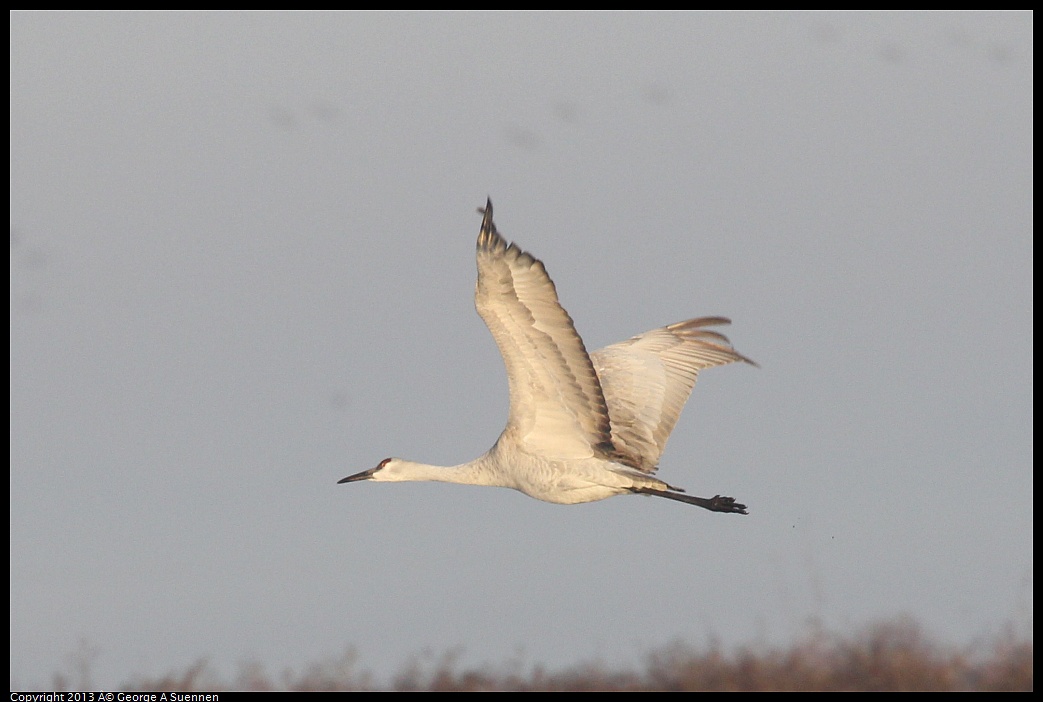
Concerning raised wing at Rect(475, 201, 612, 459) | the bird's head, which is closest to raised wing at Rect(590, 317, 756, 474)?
raised wing at Rect(475, 201, 612, 459)

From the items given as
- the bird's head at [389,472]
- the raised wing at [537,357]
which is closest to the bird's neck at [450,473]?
the bird's head at [389,472]

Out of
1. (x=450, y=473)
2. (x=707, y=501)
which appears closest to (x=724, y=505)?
(x=707, y=501)

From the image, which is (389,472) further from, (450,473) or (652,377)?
(652,377)

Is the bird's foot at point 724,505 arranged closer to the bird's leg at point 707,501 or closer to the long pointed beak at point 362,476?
the bird's leg at point 707,501

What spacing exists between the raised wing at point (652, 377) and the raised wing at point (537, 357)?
79 cm

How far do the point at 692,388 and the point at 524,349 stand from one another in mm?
3259

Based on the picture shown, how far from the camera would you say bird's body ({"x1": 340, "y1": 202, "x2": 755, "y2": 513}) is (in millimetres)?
8984

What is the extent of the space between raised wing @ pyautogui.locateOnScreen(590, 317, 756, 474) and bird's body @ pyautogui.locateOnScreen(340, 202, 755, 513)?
0.01 m

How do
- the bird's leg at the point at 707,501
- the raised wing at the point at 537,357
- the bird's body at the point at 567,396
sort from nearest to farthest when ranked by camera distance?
the raised wing at the point at 537,357 < the bird's body at the point at 567,396 < the bird's leg at the point at 707,501

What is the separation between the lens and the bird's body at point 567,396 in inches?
354

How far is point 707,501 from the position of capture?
10844 mm

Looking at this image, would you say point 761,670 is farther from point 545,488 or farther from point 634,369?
point 634,369

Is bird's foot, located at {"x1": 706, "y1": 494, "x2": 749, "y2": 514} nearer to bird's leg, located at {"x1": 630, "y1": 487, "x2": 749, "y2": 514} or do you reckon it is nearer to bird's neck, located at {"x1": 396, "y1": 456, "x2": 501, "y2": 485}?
bird's leg, located at {"x1": 630, "y1": 487, "x2": 749, "y2": 514}

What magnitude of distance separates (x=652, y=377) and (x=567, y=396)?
2.26m
